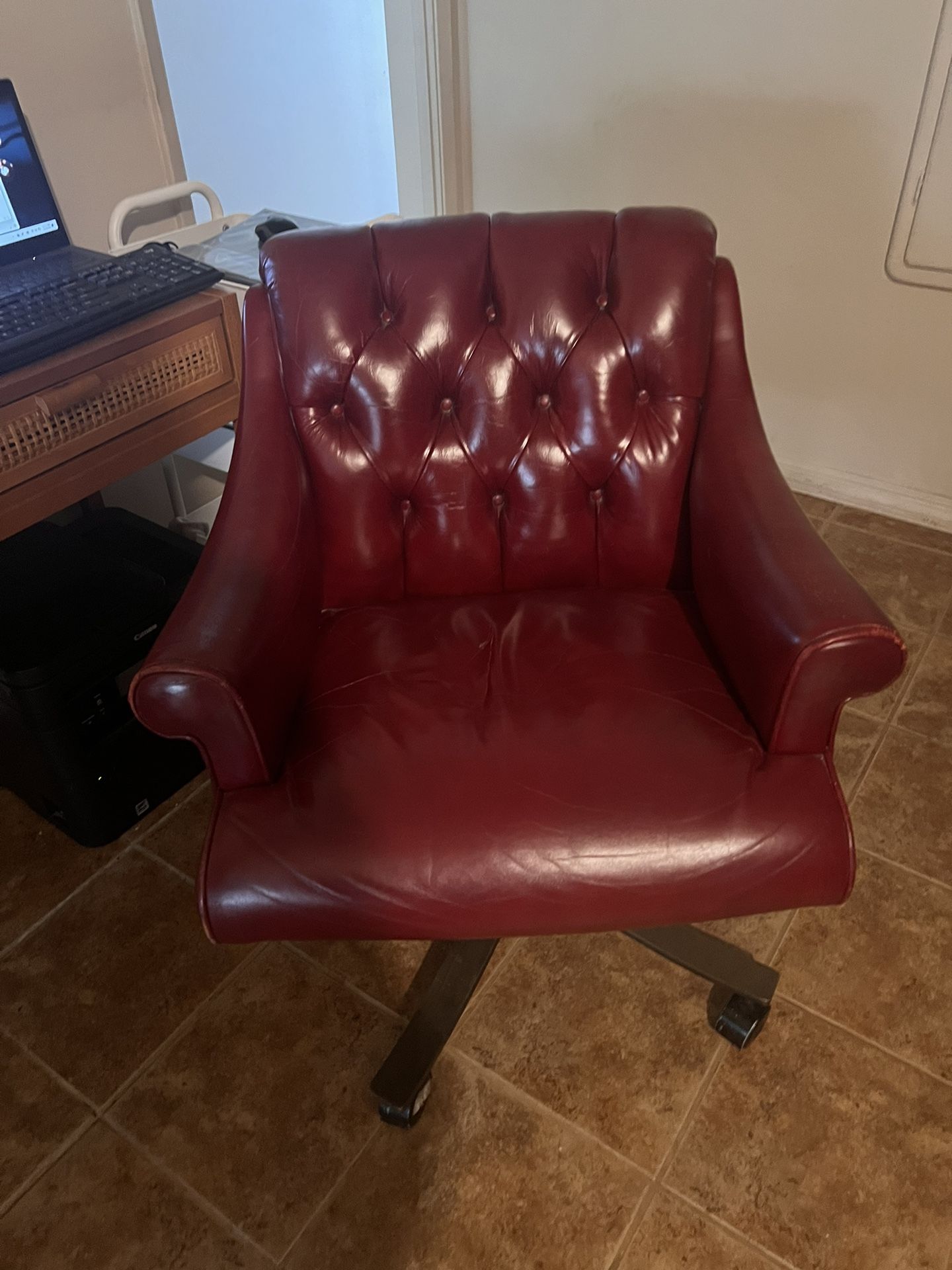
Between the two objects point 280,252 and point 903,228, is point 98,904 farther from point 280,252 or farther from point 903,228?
point 903,228

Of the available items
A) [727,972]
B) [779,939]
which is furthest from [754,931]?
[727,972]

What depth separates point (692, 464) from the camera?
1291 mm

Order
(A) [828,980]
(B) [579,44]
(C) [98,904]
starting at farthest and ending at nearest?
(B) [579,44], (C) [98,904], (A) [828,980]

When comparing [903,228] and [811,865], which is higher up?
[903,228]

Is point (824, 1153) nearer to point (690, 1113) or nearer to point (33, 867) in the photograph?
point (690, 1113)

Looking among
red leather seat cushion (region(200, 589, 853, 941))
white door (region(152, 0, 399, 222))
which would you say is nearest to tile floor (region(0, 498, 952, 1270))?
red leather seat cushion (region(200, 589, 853, 941))

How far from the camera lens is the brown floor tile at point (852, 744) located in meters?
1.62

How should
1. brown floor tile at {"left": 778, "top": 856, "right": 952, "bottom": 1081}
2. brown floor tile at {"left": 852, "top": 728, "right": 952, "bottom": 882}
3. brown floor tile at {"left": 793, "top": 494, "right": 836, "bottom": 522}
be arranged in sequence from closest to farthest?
brown floor tile at {"left": 778, "top": 856, "right": 952, "bottom": 1081} → brown floor tile at {"left": 852, "top": 728, "right": 952, "bottom": 882} → brown floor tile at {"left": 793, "top": 494, "right": 836, "bottom": 522}

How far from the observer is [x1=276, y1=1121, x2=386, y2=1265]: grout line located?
1.09 meters

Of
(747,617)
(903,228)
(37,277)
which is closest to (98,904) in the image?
(37,277)

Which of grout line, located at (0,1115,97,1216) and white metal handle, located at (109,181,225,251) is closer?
grout line, located at (0,1115,97,1216)

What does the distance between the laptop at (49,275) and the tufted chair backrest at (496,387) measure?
0.77 ft

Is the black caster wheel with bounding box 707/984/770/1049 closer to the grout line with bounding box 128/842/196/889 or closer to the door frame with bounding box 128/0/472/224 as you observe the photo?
the grout line with bounding box 128/842/196/889

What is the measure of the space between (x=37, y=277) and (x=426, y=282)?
0.62m
